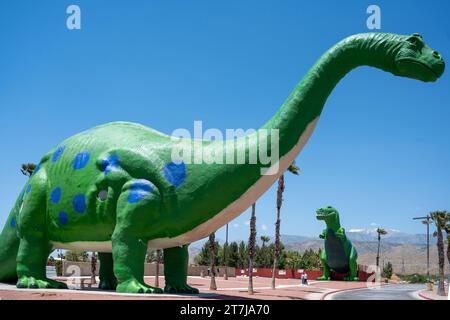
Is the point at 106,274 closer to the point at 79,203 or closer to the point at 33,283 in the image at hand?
the point at 33,283

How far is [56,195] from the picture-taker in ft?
36.4

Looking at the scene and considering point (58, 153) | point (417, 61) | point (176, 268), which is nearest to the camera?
point (417, 61)

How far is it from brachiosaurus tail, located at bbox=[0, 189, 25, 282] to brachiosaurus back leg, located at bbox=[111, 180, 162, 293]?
12.5 feet

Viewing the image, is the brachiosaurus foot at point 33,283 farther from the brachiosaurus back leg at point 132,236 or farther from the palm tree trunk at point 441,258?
the palm tree trunk at point 441,258

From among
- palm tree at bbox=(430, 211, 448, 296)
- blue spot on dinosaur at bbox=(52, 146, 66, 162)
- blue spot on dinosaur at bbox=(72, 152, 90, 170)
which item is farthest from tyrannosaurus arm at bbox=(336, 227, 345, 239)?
blue spot on dinosaur at bbox=(72, 152, 90, 170)

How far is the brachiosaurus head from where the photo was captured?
9188 millimetres

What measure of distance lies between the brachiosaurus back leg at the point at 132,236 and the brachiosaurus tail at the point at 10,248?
3.82 m

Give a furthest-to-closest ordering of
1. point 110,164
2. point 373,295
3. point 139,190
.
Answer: point 373,295 < point 110,164 < point 139,190

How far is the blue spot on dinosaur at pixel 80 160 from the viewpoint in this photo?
10859 millimetres

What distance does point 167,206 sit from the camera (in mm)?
9789

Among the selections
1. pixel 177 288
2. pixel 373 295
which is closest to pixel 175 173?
pixel 177 288

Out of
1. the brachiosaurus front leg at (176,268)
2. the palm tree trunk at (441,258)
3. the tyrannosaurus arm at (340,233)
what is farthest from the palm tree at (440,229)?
the brachiosaurus front leg at (176,268)

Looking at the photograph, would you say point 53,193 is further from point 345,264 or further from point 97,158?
point 345,264

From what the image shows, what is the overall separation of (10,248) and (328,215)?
25661 mm
